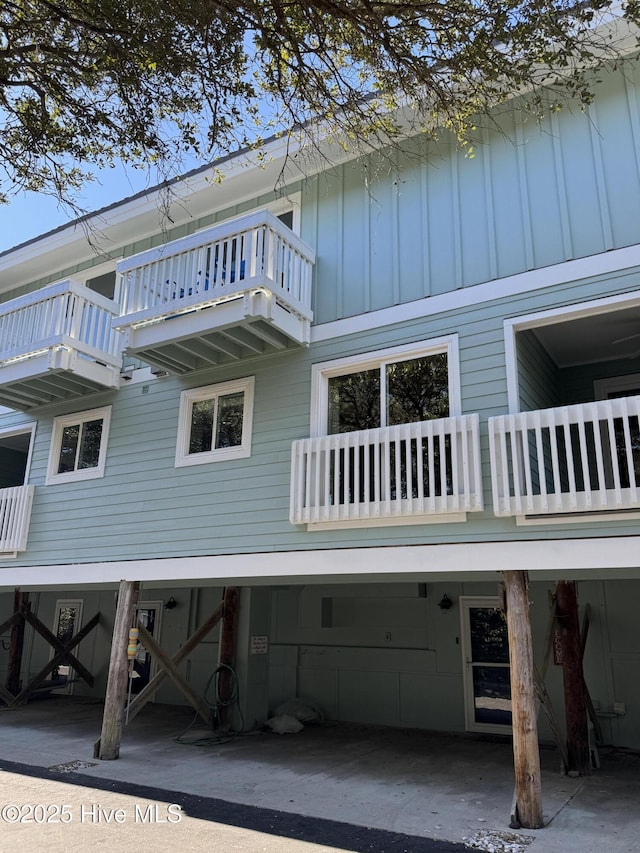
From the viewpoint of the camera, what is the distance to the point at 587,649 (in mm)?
9656

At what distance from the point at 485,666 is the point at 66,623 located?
10.2m

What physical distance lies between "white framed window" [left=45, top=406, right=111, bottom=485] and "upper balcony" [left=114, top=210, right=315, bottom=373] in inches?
72.3

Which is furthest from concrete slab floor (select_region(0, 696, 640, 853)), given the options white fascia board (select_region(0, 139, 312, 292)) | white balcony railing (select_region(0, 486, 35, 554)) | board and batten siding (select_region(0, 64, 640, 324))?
white fascia board (select_region(0, 139, 312, 292))

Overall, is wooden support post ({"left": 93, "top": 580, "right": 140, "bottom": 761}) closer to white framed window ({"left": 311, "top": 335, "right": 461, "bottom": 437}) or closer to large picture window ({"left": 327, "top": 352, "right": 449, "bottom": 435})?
white framed window ({"left": 311, "top": 335, "right": 461, "bottom": 437})

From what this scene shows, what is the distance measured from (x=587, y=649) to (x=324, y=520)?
5.02 metres

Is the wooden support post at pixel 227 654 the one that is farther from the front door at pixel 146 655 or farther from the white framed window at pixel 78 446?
the front door at pixel 146 655

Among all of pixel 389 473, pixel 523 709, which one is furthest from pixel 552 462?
pixel 523 709

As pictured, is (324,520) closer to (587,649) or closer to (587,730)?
(587,730)

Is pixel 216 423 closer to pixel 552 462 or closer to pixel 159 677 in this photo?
pixel 159 677

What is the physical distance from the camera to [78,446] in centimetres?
1048

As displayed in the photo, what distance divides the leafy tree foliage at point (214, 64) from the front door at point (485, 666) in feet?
24.7

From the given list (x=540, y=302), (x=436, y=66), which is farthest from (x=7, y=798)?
(x=436, y=66)

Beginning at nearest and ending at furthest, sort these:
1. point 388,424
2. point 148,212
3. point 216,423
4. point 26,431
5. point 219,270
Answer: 1. point 388,424
2. point 219,270
3. point 216,423
4. point 148,212
5. point 26,431

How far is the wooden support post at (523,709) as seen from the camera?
5945 millimetres
